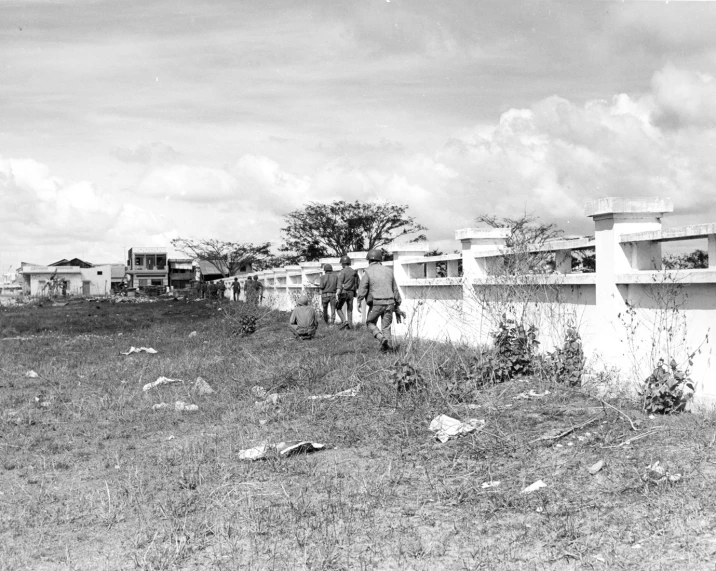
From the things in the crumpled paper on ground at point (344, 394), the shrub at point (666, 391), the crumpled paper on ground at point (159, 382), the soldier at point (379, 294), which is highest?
the soldier at point (379, 294)

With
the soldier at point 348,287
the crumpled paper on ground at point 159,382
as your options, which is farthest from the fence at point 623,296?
the soldier at point 348,287

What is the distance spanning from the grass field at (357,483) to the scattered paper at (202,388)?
27cm

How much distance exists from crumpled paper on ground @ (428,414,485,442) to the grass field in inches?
4.0

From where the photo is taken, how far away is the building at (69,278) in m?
82.8

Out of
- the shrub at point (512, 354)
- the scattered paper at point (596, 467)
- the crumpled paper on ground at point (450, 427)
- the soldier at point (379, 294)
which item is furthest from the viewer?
the soldier at point (379, 294)

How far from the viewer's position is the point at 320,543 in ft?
13.5

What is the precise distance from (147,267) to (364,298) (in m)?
83.5

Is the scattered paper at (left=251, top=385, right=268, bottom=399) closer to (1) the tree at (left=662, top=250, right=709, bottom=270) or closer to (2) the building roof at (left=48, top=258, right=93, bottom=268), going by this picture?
(1) the tree at (left=662, top=250, right=709, bottom=270)

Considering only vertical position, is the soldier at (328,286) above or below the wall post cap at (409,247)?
below

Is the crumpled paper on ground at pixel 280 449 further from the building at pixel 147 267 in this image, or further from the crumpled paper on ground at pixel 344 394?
the building at pixel 147 267

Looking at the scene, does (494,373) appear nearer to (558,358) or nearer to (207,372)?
(558,358)

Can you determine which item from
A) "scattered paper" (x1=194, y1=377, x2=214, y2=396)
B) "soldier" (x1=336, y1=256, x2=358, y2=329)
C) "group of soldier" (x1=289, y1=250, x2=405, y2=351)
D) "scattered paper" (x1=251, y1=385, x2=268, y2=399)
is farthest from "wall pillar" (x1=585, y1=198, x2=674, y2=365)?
"soldier" (x1=336, y1=256, x2=358, y2=329)

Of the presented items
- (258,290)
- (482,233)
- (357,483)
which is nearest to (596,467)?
(357,483)

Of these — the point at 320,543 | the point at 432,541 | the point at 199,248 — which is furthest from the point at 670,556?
the point at 199,248
